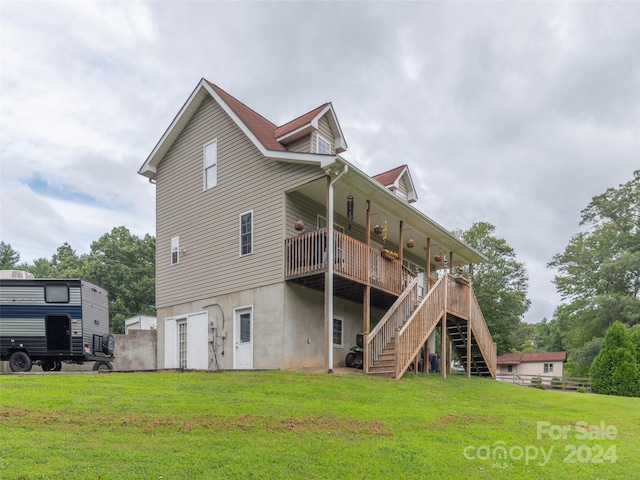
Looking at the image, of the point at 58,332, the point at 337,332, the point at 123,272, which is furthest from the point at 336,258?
the point at 123,272

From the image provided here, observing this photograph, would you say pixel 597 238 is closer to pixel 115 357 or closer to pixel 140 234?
pixel 115 357

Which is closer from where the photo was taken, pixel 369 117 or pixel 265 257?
pixel 265 257

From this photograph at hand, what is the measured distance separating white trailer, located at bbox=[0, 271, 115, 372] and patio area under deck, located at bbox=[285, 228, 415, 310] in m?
6.24

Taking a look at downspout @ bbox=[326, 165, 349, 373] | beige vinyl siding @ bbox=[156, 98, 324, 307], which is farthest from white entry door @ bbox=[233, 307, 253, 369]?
downspout @ bbox=[326, 165, 349, 373]

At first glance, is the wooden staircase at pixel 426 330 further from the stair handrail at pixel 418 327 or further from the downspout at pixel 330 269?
the downspout at pixel 330 269

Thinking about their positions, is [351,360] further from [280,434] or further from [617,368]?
[617,368]

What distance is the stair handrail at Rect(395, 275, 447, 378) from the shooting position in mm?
13766

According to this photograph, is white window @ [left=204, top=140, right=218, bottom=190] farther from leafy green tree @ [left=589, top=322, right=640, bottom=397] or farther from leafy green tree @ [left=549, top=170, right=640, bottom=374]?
leafy green tree @ [left=549, top=170, right=640, bottom=374]

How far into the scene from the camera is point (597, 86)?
20938mm

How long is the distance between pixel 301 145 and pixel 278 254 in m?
4.00

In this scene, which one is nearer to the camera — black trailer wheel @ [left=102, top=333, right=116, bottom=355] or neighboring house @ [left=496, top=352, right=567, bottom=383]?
black trailer wheel @ [left=102, top=333, right=116, bottom=355]

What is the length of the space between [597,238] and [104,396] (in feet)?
126

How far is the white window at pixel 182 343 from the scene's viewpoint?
58.4 ft

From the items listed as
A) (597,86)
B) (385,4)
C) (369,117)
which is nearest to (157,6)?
(385,4)
